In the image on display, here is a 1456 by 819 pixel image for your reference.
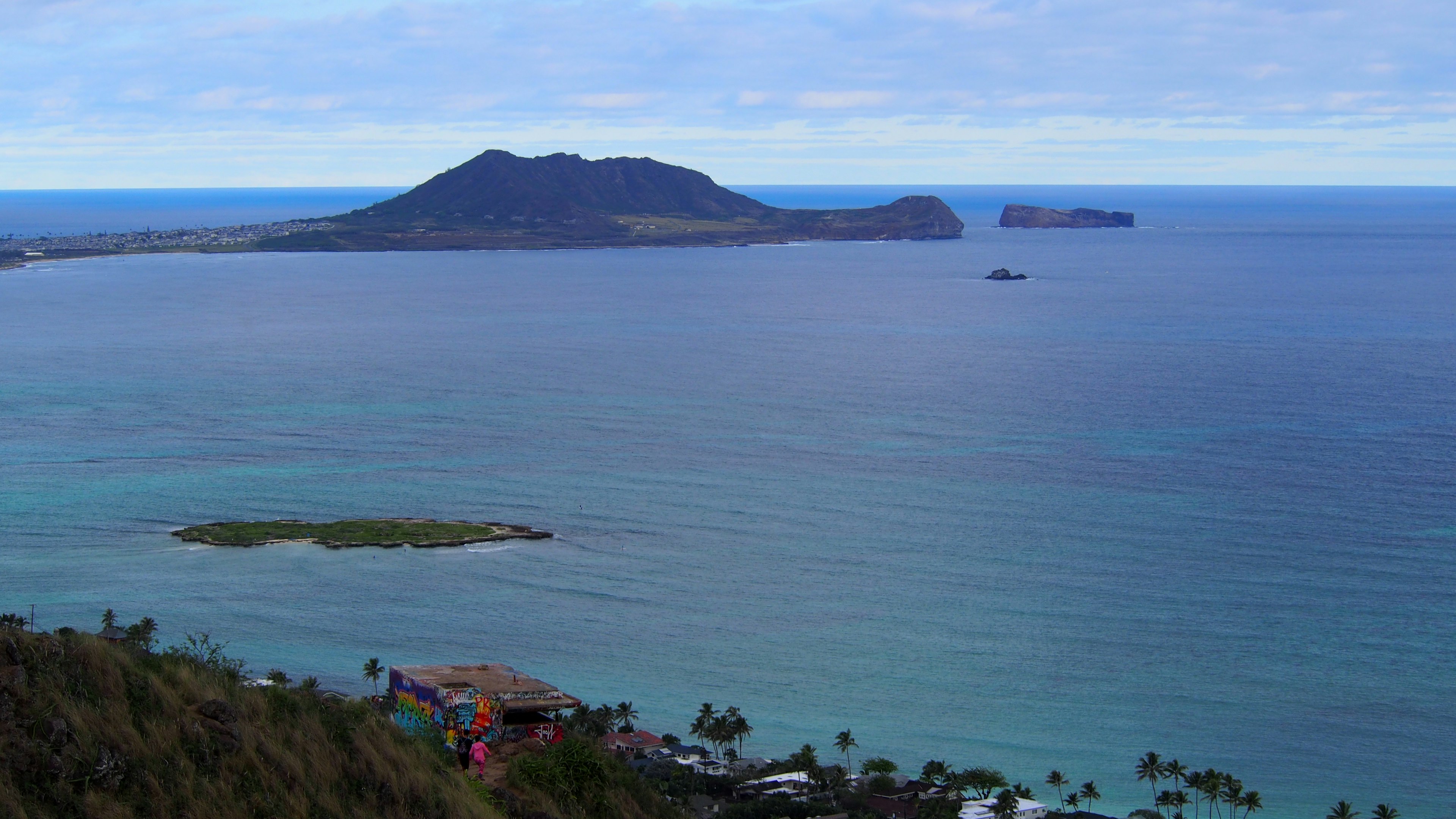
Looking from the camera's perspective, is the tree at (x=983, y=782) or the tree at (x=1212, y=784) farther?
the tree at (x=983, y=782)

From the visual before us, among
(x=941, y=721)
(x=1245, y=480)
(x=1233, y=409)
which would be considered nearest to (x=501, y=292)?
(x=1233, y=409)

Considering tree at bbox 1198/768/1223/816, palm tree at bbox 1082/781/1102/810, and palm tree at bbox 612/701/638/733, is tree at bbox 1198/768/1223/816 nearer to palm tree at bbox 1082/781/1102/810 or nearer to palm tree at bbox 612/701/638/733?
palm tree at bbox 1082/781/1102/810

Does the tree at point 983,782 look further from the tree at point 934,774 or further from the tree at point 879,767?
the tree at point 879,767

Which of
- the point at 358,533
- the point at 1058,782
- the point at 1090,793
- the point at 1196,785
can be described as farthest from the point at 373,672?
the point at 1196,785

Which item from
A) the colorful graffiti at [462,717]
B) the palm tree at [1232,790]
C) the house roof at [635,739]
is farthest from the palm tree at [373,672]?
the palm tree at [1232,790]

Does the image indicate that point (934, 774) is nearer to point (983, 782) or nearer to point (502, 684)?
point (983, 782)

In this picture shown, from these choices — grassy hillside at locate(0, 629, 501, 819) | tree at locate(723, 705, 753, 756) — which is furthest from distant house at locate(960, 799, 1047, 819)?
grassy hillside at locate(0, 629, 501, 819)

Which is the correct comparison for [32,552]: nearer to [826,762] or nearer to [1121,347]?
[826,762]
